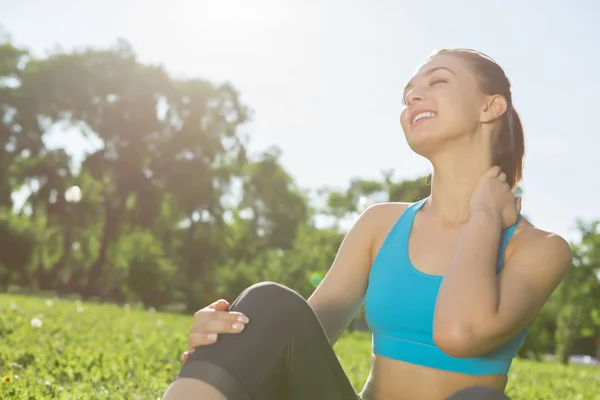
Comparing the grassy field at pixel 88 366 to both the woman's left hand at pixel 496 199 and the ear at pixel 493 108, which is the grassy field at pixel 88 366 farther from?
the ear at pixel 493 108

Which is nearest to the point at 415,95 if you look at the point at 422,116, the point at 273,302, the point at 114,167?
the point at 422,116

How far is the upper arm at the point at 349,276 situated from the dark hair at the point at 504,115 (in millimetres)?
585

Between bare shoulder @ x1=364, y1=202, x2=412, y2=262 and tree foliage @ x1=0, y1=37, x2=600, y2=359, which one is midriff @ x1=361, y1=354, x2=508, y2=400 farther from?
tree foliage @ x1=0, y1=37, x2=600, y2=359

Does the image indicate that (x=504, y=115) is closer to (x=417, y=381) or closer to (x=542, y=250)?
(x=542, y=250)

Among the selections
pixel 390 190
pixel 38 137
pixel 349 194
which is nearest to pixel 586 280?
pixel 390 190

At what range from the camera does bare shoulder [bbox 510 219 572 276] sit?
2518 mm

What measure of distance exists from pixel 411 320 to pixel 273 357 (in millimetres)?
548

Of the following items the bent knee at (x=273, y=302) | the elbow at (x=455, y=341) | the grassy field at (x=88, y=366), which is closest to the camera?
the elbow at (x=455, y=341)

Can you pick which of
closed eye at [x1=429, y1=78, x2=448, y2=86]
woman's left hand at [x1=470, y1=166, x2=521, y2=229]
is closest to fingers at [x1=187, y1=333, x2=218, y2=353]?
woman's left hand at [x1=470, y1=166, x2=521, y2=229]

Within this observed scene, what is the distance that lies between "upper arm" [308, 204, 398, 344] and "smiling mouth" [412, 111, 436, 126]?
0.47 metres

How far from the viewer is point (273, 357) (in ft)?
7.61

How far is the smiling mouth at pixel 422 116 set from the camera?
110 inches

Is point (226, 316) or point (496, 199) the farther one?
point (496, 199)

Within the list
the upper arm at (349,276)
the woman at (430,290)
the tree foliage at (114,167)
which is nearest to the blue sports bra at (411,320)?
the woman at (430,290)
